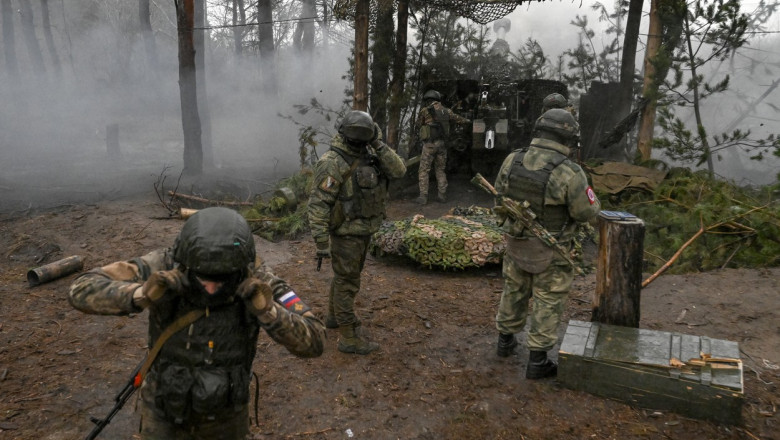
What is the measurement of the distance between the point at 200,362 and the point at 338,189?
263 centimetres

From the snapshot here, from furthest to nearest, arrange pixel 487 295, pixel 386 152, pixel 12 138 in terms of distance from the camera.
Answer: pixel 12 138 → pixel 487 295 → pixel 386 152

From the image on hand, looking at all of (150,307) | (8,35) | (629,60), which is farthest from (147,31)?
(150,307)

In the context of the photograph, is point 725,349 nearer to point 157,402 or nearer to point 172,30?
point 157,402

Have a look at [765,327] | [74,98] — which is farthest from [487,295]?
[74,98]

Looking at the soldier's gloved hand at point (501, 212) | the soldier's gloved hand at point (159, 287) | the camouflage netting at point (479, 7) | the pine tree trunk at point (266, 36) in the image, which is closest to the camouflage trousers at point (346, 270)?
the soldier's gloved hand at point (501, 212)

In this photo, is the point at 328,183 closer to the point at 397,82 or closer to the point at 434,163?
the point at 434,163

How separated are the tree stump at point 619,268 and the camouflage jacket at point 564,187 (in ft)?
0.94

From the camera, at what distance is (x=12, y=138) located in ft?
68.5

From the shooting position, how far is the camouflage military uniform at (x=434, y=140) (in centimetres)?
1045

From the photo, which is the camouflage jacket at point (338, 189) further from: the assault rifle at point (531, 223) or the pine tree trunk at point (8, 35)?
the pine tree trunk at point (8, 35)

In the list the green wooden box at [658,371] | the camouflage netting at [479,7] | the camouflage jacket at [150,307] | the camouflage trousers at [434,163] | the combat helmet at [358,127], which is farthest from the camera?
the camouflage trousers at [434,163]

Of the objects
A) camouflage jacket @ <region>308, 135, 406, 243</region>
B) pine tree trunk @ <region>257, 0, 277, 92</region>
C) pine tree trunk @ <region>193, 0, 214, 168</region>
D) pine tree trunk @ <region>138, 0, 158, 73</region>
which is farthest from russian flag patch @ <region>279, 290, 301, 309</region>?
pine tree trunk @ <region>138, 0, 158, 73</region>

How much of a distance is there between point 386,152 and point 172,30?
4950 centimetres

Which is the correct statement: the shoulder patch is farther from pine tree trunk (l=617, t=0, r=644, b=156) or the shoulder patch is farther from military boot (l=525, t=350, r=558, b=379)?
pine tree trunk (l=617, t=0, r=644, b=156)
